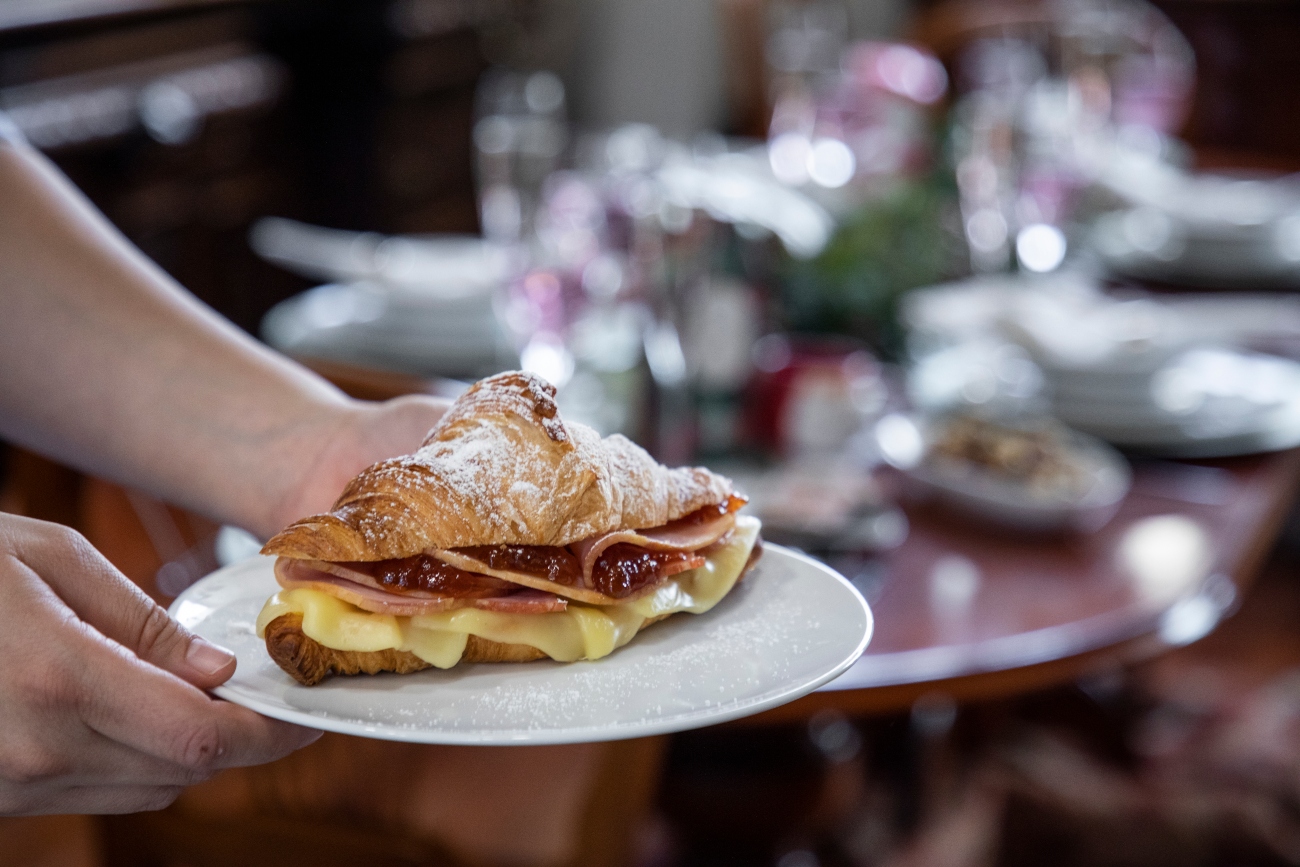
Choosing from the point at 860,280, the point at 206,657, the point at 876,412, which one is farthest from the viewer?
the point at 860,280

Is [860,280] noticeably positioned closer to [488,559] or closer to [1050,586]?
[1050,586]

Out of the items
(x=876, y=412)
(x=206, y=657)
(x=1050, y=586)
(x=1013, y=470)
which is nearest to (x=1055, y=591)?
(x=1050, y=586)

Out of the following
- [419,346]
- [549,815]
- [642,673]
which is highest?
[642,673]

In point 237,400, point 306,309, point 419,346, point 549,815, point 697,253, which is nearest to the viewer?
point 237,400

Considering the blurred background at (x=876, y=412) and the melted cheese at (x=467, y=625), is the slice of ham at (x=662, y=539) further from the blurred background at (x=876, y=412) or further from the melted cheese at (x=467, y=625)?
the blurred background at (x=876, y=412)

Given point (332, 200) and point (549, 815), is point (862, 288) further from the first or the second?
point (332, 200)

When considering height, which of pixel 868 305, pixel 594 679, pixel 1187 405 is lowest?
pixel 1187 405

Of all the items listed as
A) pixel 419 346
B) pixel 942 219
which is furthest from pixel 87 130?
pixel 942 219

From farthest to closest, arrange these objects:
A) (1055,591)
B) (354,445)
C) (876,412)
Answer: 1. (876,412)
2. (1055,591)
3. (354,445)
